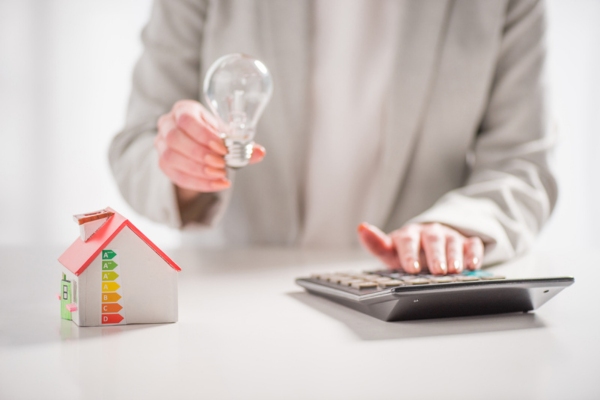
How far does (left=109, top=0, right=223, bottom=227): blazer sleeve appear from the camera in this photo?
3.02ft

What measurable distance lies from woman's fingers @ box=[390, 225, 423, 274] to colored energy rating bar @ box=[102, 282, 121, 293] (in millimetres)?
270

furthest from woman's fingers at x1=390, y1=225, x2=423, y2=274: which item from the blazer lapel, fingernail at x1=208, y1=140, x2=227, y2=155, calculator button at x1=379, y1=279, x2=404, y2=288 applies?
the blazer lapel

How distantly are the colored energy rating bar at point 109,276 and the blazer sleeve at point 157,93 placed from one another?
495 mm

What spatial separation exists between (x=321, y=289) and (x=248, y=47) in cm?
61

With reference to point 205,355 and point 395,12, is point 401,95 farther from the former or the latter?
point 205,355

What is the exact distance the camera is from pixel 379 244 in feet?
2.18

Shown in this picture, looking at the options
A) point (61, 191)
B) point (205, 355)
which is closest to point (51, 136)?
point (61, 191)

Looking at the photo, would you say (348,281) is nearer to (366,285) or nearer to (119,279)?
(366,285)

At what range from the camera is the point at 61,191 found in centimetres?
215

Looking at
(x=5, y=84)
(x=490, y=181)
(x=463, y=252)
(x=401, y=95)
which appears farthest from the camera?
(x=5, y=84)

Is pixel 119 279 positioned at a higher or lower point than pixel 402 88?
lower

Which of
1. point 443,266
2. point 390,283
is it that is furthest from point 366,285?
point 443,266

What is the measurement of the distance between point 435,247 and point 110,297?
0.32m

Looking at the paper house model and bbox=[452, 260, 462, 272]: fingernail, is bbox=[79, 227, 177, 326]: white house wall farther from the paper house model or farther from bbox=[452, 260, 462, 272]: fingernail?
bbox=[452, 260, 462, 272]: fingernail
